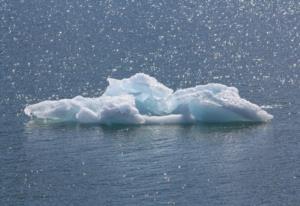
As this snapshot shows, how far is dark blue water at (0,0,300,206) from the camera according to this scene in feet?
154

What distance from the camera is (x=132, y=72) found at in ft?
235

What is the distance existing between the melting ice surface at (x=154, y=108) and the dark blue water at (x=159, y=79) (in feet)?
2.46

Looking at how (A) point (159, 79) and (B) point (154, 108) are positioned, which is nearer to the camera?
(B) point (154, 108)

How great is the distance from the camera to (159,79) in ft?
227

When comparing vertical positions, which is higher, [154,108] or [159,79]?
[159,79]

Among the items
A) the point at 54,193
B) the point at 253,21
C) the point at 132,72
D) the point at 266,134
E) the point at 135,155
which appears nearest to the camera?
the point at 54,193

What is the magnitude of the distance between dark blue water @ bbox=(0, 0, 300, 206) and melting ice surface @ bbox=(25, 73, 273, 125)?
75 cm

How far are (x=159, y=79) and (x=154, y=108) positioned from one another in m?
10.6

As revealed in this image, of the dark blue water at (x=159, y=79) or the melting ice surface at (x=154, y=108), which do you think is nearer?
the dark blue water at (x=159, y=79)

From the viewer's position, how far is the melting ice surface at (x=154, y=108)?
5666cm

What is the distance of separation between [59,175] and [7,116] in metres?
11.2

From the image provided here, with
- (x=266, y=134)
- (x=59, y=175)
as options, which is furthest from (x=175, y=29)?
(x=59, y=175)

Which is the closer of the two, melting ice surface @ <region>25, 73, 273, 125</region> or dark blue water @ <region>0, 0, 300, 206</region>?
dark blue water @ <region>0, 0, 300, 206</region>

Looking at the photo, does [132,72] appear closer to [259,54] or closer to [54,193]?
[259,54]
